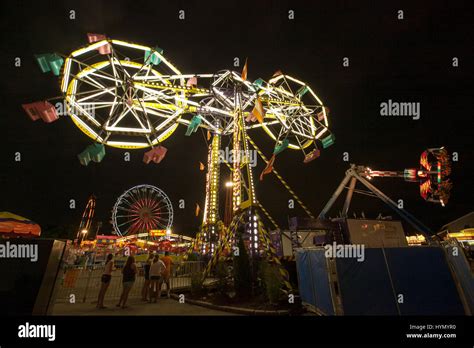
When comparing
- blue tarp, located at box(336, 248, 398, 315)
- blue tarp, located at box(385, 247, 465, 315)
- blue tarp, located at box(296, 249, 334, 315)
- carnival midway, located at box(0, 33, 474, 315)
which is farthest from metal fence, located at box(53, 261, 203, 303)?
blue tarp, located at box(385, 247, 465, 315)

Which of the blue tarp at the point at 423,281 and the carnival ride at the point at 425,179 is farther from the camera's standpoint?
the carnival ride at the point at 425,179

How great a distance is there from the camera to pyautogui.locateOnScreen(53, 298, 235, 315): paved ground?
7.36 meters

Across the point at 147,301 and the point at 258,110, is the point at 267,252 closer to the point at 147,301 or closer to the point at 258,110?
the point at 147,301

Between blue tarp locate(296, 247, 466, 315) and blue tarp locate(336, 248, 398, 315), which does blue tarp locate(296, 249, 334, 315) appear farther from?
blue tarp locate(336, 248, 398, 315)

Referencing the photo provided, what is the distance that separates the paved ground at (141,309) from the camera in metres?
7.36

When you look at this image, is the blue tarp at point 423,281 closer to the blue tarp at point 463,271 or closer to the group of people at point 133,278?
the blue tarp at point 463,271

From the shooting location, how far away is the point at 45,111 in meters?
10.4

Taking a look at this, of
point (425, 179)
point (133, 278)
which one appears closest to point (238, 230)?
point (133, 278)

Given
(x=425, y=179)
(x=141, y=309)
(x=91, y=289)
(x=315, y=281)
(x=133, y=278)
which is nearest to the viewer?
(x=315, y=281)

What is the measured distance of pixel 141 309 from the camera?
25.7 ft

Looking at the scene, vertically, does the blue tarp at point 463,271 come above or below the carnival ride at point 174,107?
below

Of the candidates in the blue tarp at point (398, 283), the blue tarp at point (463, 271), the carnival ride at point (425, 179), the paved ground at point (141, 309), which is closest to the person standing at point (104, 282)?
the paved ground at point (141, 309)

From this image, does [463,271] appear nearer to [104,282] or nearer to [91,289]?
[104,282]

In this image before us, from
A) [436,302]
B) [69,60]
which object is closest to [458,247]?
[436,302]
